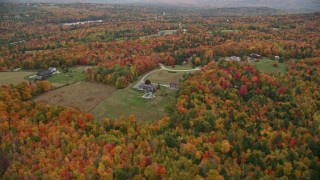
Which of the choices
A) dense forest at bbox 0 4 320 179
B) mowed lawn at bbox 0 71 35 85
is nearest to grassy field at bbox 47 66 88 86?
dense forest at bbox 0 4 320 179

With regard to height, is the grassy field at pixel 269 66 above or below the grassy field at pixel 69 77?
above

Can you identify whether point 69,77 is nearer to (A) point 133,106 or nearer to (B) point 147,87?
(B) point 147,87

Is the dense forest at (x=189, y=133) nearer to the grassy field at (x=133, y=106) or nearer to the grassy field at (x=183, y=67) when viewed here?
the grassy field at (x=133, y=106)

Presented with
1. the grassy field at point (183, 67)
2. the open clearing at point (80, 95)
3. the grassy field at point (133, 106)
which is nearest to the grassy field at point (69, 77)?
the open clearing at point (80, 95)

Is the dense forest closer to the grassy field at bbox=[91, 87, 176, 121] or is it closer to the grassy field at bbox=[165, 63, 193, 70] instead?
the grassy field at bbox=[91, 87, 176, 121]

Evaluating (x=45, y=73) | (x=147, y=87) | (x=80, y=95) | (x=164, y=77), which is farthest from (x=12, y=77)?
(x=164, y=77)

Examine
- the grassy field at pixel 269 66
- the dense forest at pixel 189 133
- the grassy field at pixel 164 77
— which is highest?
the grassy field at pixel 269 66
